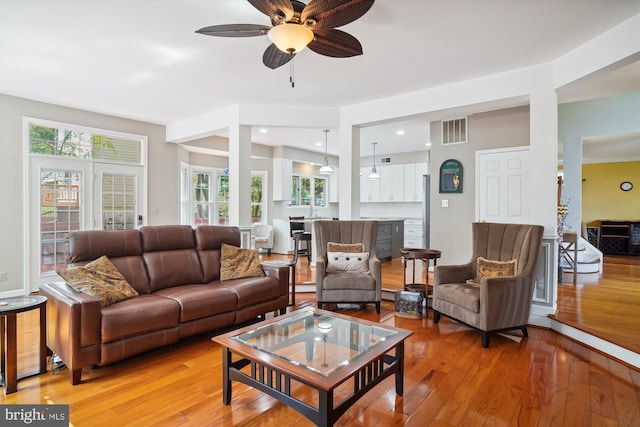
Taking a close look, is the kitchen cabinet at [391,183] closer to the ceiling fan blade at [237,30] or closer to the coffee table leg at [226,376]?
the ceiling fan blade at [237,30]

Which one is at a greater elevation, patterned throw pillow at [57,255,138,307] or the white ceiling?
the white ceiling

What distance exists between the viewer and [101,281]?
2.64 m

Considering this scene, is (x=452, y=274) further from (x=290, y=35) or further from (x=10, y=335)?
(x=10, y=335)

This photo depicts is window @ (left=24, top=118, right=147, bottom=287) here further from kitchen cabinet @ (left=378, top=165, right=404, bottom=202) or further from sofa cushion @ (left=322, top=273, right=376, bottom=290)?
kitchen cabinet @ (left=378, top=165, right=404, bottom=202)

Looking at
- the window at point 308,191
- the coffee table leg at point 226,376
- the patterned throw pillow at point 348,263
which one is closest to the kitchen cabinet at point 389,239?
the patterned throw pillow at point 348,263

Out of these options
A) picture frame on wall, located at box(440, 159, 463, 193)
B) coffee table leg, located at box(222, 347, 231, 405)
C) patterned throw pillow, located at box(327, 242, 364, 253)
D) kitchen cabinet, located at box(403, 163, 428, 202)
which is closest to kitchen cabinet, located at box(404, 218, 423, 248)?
kitchen cabinet, located at box(403, 163, 428, 202)

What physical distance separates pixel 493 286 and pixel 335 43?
242 centimetres

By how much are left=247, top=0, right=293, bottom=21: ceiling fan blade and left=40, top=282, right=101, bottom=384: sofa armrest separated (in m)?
2.24

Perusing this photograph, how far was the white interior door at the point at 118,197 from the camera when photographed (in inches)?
206

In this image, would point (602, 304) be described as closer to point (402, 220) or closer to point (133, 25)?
point (402, 220)

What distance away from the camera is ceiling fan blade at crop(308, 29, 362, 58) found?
232 centimetres

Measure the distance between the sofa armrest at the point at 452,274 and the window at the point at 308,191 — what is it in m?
5.44

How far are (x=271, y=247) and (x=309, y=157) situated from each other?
2.60 meters

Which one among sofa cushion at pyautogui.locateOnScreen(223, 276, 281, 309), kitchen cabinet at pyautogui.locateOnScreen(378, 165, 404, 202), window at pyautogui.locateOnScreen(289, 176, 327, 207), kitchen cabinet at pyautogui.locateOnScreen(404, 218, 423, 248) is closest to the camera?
sofa cushion at pyautogui.locateOnScreen(223, 276, 281, 309)
